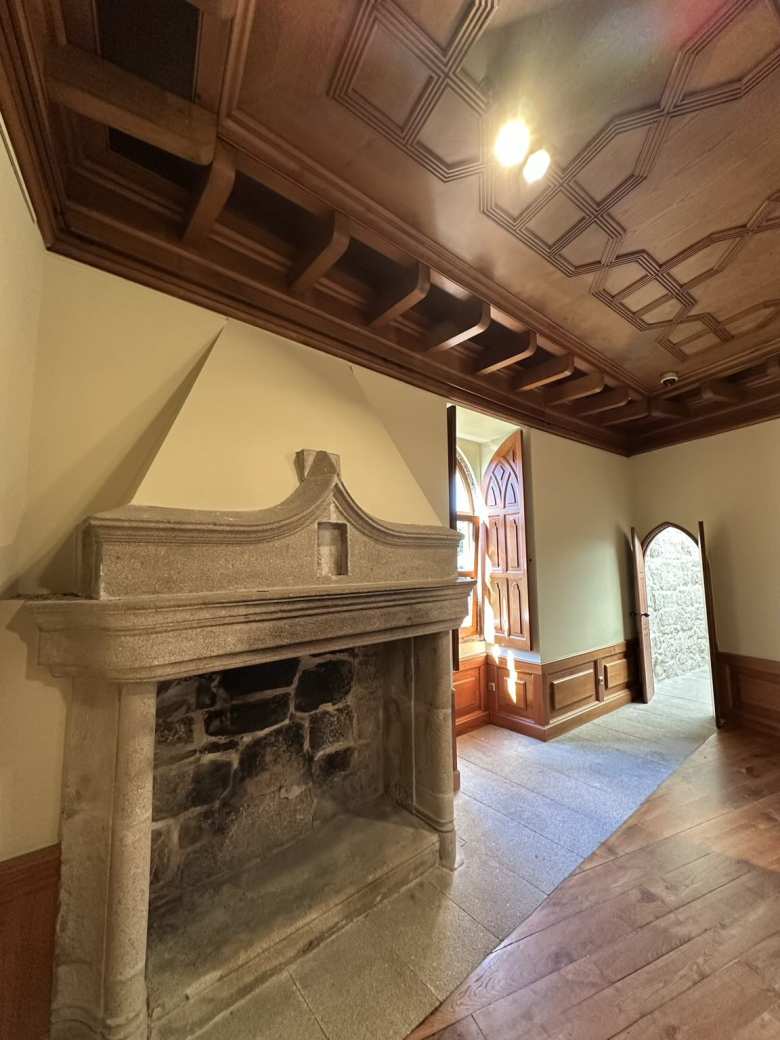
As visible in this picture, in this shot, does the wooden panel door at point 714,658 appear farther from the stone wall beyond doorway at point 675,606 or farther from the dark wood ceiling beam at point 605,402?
the dark wood ceiling beam at point 605,402

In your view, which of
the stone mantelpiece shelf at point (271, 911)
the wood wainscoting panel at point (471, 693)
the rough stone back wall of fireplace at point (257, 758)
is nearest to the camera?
the stone mantelpiece shelf at point (271, 911)

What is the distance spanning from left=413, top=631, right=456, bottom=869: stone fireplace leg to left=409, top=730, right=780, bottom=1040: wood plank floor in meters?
0.51

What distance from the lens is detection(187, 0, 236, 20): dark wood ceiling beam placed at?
0.98 meters

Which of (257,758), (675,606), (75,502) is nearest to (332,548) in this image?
(75,502)

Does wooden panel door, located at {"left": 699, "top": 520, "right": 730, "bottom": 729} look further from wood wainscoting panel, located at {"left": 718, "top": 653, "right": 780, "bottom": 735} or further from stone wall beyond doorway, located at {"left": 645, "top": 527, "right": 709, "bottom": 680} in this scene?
stone wall beyond doorway, located at {"left": 645, "top": 527, "right": 709, "bottom": 680}

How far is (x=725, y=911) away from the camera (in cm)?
175

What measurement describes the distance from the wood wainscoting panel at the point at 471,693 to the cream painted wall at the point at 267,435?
207cm

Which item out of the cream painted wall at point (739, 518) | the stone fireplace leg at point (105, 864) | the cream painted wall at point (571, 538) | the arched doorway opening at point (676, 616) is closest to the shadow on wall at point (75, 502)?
the stone fireplace leg at point (105, 864)

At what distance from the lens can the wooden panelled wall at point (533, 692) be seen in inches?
135

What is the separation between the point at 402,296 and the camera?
209 cm

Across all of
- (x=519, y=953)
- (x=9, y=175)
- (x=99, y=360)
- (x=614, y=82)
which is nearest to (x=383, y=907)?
(x=519, y=953)

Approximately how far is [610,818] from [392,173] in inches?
134

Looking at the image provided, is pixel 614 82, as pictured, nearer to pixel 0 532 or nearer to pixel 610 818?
pixel 0 532

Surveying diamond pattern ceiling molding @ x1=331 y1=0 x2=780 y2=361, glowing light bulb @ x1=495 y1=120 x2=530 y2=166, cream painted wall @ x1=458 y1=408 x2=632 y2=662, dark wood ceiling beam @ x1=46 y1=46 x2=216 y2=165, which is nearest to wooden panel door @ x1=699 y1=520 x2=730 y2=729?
cream painted wall @ x1=458 y1=408 x2=632 y2=662
